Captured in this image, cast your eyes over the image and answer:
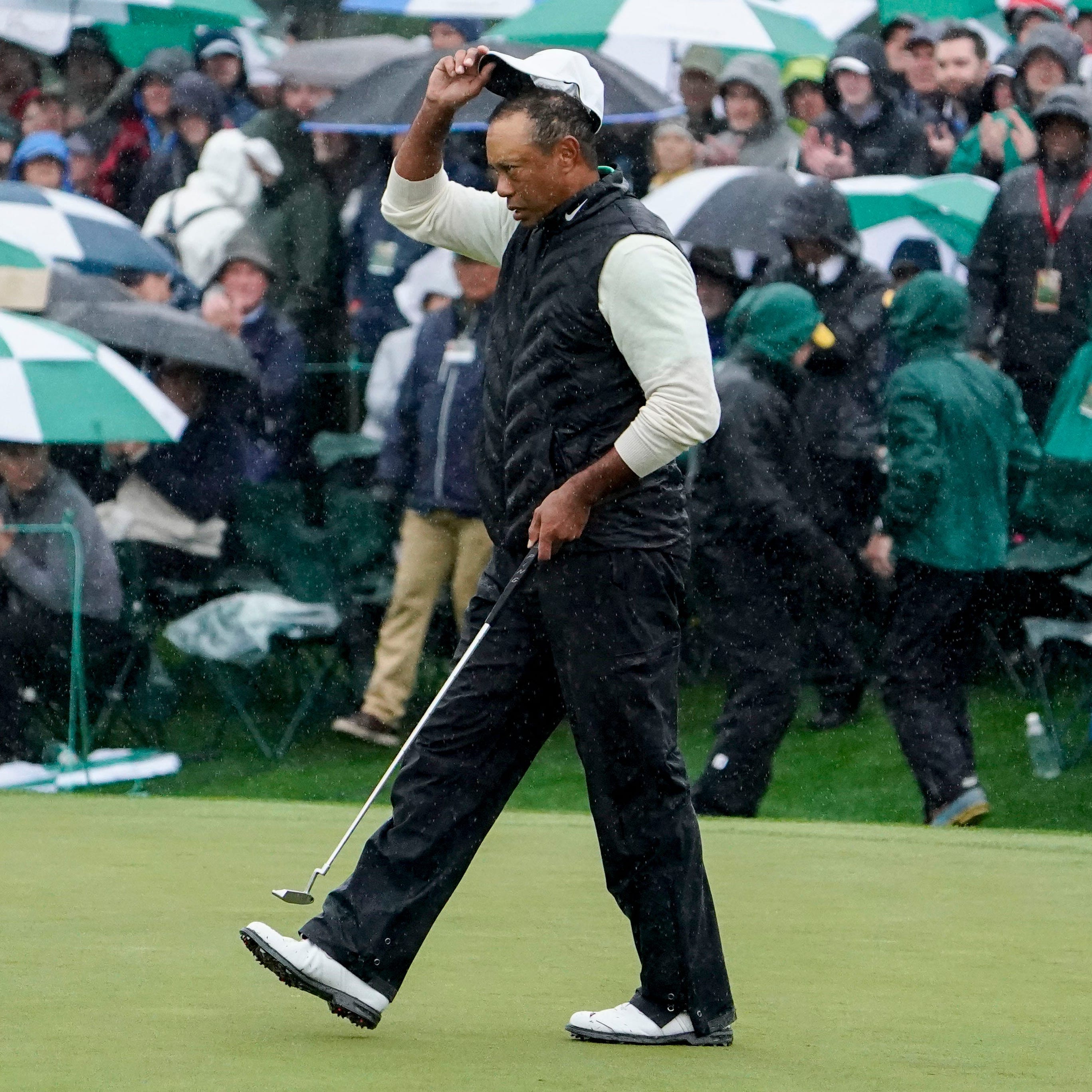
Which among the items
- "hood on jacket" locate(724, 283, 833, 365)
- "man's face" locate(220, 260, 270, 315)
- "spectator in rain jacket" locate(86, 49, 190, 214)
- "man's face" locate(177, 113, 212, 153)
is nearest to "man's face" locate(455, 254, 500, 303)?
"hood on jacket" locate(724, 283, 833, 365)

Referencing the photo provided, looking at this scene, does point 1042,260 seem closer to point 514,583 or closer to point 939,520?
point 939,520

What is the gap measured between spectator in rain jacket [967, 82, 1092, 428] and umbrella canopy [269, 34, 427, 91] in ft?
11.7

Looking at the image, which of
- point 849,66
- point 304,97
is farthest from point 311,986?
point 304,97

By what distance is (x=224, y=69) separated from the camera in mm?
13250

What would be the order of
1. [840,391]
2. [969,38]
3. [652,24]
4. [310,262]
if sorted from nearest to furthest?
[840,391]
[652,24]
[969,38]
[310,262]

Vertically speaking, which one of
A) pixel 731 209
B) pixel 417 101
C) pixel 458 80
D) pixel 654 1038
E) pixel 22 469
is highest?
pixel 458 80

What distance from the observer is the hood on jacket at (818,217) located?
9781mm

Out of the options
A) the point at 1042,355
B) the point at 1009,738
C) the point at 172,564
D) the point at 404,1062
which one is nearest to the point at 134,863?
the point at 404,1062

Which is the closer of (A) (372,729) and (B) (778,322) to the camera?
(B) (778,322)

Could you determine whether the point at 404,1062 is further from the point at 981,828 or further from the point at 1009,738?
the point at 1009,738

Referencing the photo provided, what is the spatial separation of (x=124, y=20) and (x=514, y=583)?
9.87 m

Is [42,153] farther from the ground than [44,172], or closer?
farther from the ground

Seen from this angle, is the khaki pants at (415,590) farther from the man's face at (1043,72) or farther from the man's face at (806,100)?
the man's face at (806,100)

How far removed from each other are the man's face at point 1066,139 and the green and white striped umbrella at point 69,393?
3.93 meters
